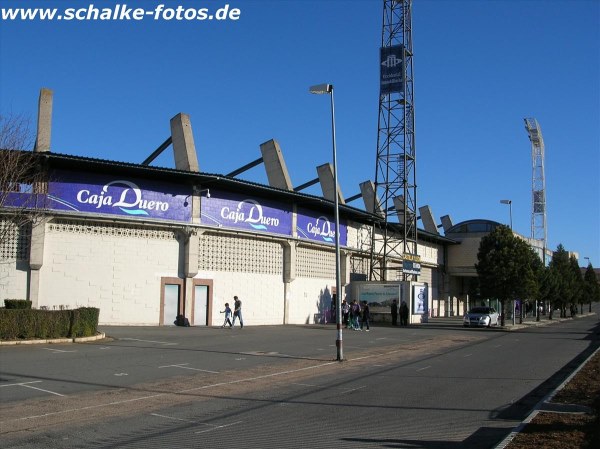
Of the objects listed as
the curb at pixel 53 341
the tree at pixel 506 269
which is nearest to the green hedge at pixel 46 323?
the curb at pixel 53 341

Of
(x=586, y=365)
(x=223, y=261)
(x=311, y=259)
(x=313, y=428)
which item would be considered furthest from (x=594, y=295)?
(x=313, y=428)

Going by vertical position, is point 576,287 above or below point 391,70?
below

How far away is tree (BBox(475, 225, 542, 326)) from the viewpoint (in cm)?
3975

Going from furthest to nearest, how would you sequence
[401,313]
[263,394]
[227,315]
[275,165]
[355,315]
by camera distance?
[401,313] < [275,165] < [355,315] < [227,315] < [263,394]

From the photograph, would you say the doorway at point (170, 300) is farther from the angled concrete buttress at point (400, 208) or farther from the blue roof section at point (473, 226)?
the blue roof section at point (473, 226)

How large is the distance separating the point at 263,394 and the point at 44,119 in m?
21.3

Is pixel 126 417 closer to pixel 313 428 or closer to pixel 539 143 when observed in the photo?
pixel 313 428

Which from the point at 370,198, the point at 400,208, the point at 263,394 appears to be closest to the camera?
the point at 263,394

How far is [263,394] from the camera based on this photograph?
12.2 metres

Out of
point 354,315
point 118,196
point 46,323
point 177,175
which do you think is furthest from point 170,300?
point 46,323

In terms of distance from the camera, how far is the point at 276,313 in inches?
1463

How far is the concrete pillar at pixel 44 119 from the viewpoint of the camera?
91.9 feet

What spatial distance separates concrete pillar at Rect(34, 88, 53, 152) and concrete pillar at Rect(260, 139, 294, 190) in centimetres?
1391

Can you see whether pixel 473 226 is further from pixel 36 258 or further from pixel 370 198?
pixel 36 258
